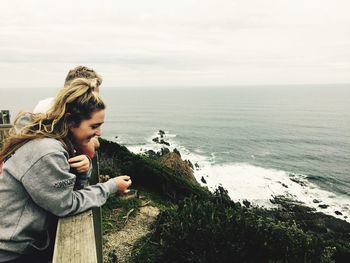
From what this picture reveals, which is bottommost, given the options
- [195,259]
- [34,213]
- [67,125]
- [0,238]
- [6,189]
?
[195,259]

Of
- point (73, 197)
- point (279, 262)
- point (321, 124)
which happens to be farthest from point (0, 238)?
point (321, 124)

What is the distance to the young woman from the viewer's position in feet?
5.91

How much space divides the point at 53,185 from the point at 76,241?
1.24 ft

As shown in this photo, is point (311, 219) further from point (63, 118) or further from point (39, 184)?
point (39, 184)

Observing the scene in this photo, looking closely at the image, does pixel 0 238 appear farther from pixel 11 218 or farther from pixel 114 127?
pixel 114 127

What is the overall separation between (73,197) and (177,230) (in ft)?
12.3

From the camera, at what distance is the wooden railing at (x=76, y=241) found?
1446mm

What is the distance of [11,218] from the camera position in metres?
1.86

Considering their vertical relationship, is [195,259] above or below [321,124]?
above

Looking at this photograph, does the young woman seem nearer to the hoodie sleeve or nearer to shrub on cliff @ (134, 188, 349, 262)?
the hoodie sleeve

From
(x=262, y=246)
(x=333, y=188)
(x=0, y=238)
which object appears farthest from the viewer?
(x=333, y=188)

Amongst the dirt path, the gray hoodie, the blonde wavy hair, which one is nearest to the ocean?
the dirt path

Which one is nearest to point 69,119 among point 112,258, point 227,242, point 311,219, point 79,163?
point 79,163

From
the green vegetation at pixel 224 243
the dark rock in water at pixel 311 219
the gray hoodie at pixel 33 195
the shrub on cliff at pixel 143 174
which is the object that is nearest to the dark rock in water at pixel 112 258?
the green vegetation at pixel 224 243
